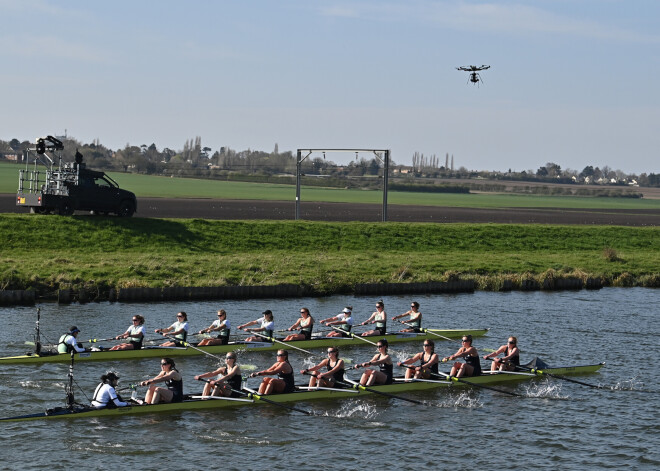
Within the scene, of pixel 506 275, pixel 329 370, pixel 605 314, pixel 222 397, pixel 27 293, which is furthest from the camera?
pixel 506 275

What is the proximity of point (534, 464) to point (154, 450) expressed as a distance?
1062 centimetres

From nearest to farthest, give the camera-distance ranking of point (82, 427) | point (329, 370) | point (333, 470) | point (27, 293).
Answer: point (333, 470), point (82, 427), point (329, 370), point (27, 293)

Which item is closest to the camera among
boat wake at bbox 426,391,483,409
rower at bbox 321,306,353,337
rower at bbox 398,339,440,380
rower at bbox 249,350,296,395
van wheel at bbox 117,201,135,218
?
rower at bbox 249,350,296,395

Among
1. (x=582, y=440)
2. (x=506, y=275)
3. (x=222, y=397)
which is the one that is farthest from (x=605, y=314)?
(x=222, y=397)

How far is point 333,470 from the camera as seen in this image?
23.2 metres

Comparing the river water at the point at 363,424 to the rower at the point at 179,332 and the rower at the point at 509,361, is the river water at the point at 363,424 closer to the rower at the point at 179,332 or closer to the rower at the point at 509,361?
the rower at the point at 509,361

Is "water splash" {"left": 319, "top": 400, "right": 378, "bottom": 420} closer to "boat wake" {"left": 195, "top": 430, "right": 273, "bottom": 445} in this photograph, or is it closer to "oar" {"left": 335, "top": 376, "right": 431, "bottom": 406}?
"oar" {"left": 335, "top": 376, "right": 431, "bottom": 406}

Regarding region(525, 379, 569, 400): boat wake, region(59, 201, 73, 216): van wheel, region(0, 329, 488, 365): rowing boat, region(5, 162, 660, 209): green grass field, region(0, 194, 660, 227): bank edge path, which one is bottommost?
region(525, 379, 569, 400): boat wake

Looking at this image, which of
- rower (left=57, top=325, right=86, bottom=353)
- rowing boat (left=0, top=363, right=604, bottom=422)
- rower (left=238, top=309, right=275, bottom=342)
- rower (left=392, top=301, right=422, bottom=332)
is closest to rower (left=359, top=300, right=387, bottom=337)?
rower (left=392, top=301, right=422, bottom=332)

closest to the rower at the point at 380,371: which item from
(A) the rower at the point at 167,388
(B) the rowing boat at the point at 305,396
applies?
(B) the rowing boat at the point at 305,396

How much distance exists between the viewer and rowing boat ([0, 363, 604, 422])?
26.3 m

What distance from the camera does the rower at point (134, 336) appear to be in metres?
34.8

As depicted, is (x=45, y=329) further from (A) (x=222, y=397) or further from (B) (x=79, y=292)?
(A) (x=222, y=397)

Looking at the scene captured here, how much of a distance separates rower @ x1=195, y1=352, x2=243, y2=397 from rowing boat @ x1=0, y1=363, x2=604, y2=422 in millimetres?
336
